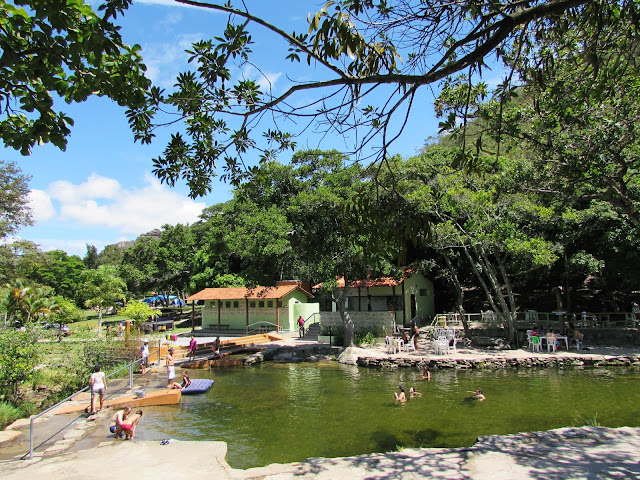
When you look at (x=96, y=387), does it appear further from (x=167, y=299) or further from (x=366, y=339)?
(x=167, y=299)

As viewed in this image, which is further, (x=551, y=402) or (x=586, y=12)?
(x=551, y=402)

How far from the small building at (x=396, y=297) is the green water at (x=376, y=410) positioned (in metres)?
8.45

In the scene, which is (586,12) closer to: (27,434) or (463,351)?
(27,434)

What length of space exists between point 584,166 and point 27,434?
43.5ft

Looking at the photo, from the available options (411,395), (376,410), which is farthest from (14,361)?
(411,395)

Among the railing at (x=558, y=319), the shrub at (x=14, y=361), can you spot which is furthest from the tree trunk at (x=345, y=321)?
the shrub at (x=14, y=361)

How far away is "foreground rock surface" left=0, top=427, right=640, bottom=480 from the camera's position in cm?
584

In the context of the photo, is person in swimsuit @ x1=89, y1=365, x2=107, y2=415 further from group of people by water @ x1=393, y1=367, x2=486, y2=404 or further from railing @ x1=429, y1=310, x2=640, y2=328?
railing @ x1=429, y1=310, x2=640, y2=328

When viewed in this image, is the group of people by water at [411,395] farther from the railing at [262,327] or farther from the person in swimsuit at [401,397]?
the railing at [262,327]

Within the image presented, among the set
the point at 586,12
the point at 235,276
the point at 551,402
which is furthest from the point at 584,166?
the point at 235,276

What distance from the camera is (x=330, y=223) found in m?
19.7

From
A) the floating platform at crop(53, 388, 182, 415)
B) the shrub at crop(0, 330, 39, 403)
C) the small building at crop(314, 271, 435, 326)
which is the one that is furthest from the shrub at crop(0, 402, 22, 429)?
the small building at crop(314, 271, 435, 326)

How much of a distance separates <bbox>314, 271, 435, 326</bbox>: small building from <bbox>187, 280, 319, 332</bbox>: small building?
2.50 meters

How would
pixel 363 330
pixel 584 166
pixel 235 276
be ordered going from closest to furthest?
1. pixel 584 166
2. pixel 363 330
3. pixel 235 276
